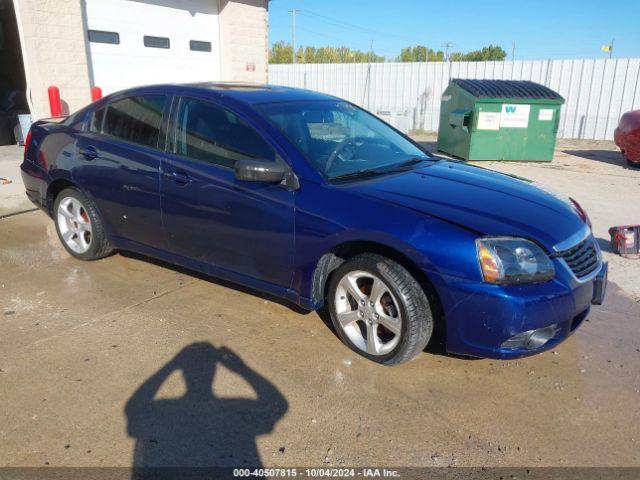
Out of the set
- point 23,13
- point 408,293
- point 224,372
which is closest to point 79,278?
point 224,372

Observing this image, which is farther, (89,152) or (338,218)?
(89,152)

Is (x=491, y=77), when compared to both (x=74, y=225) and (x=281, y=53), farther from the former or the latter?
(x=281, y=53)

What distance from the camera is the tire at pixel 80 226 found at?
443 cm

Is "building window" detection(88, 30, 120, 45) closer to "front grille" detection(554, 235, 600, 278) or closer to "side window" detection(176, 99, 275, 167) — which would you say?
"side window" detection(176, 99, 275, 167)

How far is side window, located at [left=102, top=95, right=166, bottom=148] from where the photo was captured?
3.93 meters

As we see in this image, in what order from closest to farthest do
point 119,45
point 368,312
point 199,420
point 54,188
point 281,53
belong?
point 199,420 < point 368,312 < point 54,188 < point 119,45 < point 281,53

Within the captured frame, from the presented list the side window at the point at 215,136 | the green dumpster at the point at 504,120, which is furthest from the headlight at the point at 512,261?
the green dumpster at the point at 504,120

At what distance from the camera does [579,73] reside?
15203 millimetres

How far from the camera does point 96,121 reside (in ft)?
14.5

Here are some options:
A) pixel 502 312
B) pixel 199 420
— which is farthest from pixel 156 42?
pixel 502 312

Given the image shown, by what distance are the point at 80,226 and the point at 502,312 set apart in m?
3.66

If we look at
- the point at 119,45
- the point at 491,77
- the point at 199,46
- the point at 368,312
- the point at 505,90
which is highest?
the point at 199,46

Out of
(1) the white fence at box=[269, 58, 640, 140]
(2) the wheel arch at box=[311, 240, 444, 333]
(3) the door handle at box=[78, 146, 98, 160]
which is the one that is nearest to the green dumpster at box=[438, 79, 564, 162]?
(1) the white fence at box=[269, 58, 640, 140]

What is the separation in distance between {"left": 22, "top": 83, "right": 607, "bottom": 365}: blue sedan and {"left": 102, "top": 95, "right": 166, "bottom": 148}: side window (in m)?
0.01
